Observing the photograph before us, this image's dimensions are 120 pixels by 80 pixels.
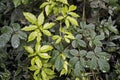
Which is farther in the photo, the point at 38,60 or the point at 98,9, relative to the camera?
the point at 98,9

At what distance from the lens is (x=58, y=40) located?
1605 millimetres

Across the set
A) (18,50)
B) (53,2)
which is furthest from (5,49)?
(53,2)

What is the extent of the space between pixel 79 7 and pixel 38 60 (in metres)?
0.57

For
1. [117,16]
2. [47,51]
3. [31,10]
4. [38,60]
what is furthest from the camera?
[117,16]

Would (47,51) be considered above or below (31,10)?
below

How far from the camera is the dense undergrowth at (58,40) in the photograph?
162 cm

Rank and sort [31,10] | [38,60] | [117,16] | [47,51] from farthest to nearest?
[117,16] → [31,10] → [47,51] → [38,60]

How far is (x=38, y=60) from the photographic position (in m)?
1.59

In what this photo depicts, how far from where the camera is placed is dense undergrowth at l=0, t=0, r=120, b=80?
1621 mm

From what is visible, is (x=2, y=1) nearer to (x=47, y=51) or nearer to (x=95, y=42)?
(x=47, y=51)

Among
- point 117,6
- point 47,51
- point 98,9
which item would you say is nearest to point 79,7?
point 98,9

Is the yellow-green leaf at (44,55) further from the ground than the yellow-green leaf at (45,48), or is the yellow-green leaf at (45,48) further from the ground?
the yellow-green leaf at (45,48)

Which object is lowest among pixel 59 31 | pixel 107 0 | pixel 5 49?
pixel 5 49

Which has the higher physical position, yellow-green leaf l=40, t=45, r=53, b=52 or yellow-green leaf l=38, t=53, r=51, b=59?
yellow-green leaf l=40, t=45, r=53, b=52
